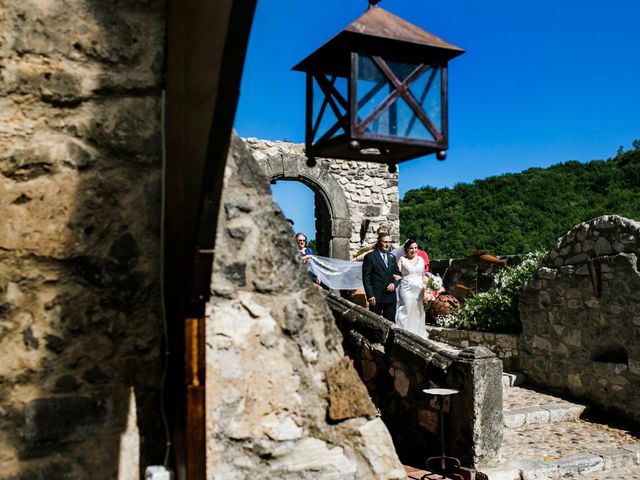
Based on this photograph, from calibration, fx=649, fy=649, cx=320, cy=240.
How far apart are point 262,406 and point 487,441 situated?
11.8 feet

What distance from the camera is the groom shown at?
7.93 m

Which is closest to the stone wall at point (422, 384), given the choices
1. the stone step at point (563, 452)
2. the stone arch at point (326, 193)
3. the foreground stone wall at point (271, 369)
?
the stone step at point (563, 452)

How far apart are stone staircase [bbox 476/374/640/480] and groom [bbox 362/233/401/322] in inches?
68.0

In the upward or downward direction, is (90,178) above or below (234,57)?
below

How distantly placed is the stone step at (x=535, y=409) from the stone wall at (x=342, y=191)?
6.46 metres

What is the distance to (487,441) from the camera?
5.11 metres

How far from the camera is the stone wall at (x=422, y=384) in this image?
509 cm

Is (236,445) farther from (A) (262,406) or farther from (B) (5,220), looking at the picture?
(B) (5,220)

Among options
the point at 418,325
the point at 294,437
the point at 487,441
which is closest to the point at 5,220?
the point at 294,437

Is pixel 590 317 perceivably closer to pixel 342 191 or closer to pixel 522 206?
pixel 342 191

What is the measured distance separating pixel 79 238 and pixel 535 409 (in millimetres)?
5965

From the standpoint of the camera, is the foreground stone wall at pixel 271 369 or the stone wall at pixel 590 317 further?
the stone wall at pixel 590 317

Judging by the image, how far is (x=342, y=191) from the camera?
1349cm

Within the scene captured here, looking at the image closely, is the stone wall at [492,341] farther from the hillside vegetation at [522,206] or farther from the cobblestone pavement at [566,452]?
the hillside vegetation at [522,206]
